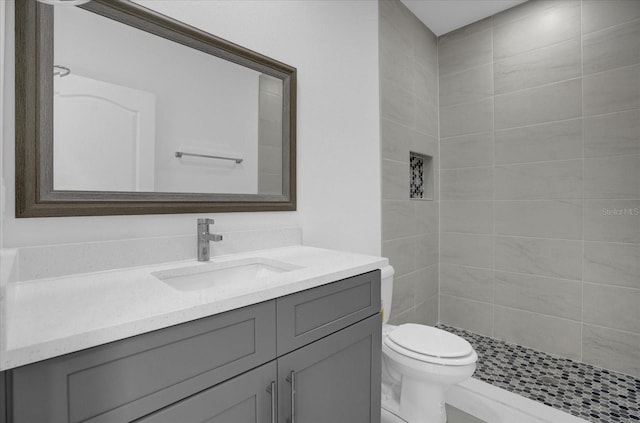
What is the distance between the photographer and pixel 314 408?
1053 millimetres

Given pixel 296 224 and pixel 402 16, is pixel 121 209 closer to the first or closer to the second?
pixel 296 224

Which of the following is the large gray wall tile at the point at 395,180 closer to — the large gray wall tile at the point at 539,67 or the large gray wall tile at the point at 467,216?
the large gray wall tile at the point at 467,216

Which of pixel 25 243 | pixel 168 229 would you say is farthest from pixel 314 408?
pixel 25 243

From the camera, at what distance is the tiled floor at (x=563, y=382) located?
177 cm

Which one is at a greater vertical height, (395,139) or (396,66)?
(396,66)

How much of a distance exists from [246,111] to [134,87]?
461mm

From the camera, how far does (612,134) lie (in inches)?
84.0

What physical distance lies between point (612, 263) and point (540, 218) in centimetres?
48

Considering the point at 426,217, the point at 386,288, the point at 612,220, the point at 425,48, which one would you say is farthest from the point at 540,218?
the point at 425,48

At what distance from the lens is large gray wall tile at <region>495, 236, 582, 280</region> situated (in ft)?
7.53

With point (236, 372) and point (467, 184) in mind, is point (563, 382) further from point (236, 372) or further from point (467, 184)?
point (236, 372)

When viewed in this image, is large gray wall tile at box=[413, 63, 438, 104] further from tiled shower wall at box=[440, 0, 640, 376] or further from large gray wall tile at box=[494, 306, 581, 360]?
large gray wall tile at box=[494, 306, 581, 360]

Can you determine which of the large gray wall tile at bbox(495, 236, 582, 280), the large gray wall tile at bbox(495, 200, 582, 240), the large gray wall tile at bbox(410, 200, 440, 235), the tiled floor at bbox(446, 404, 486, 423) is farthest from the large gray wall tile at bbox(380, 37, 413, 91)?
the tiled floor at bbox(446, 404, 486, 423)

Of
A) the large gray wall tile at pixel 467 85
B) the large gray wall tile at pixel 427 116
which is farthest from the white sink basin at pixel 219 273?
the large gray wall tile at pixel 467 85
